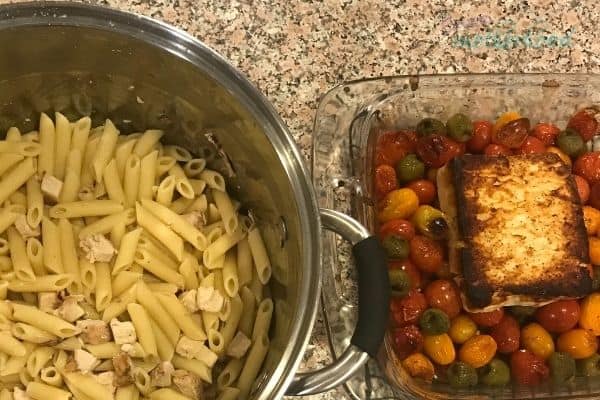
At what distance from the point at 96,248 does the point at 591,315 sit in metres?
0.66

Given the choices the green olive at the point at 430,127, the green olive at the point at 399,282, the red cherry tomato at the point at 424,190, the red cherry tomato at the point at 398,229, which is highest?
the green olive at the point at 430,127

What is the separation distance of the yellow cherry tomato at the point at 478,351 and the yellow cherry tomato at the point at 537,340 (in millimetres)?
53

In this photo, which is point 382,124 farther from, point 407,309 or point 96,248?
point 96,248

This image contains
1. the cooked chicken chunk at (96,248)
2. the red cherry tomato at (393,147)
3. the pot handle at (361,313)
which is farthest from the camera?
the red cherry tomato at (393,147)

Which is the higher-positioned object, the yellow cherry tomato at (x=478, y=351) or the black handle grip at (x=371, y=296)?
the black handle grip at (x=371, y=296)

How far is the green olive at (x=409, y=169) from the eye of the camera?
972 millimetres

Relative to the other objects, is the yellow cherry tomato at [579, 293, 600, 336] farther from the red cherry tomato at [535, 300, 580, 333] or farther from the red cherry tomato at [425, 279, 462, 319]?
the red cherry tomato at [425, 279, 462, 319]

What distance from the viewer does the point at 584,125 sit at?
1.04m

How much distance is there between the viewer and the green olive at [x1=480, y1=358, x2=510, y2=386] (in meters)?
0.93

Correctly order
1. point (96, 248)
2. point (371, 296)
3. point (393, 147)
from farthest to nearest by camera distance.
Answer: point (393, 147), point (96, 248), point (371, 296)

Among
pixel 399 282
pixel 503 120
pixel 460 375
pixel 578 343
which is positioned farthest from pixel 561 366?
pixel 503 120

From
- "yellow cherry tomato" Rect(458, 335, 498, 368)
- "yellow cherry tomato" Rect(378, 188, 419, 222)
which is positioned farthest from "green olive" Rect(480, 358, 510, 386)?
"yellow cherry tomato" Rect(378, 188, 419, 222)

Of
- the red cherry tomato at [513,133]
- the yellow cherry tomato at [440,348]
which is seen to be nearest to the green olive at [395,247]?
the yellow cherry tomato at [440,348]

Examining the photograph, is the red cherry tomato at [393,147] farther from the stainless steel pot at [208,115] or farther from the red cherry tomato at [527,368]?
the red cherry tomato at [527,368]
